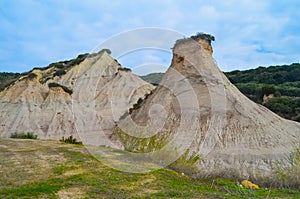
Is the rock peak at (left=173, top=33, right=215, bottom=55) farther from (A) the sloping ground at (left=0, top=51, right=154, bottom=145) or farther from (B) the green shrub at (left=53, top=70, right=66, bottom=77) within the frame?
(B) the green shrub at (left=53, top=70, right=66, bottom=77)

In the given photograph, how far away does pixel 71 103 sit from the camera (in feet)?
155

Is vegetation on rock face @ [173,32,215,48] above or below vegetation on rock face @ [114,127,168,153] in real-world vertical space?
above

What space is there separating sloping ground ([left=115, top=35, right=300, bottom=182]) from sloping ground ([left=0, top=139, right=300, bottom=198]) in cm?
184

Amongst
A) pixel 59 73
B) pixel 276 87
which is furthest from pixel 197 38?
pixel 59 73

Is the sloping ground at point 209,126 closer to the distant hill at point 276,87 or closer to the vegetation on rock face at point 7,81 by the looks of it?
the distant hill at point 276,87

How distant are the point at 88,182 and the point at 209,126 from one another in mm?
9539

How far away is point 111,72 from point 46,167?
A: 54267 mm

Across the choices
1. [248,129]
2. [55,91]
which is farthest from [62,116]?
[248,129]

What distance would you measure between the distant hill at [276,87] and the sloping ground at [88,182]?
16.3 m

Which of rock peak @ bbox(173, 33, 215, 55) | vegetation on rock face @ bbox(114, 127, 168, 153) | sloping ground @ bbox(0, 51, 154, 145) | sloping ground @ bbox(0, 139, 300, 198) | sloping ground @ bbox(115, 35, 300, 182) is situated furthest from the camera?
sloping ground @ bbox(0, 51, 154, 145)

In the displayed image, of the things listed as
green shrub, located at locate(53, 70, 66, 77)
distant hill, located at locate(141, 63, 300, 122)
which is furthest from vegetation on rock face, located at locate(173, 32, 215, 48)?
green shrub, located at locate(53, 70, 66, 77)

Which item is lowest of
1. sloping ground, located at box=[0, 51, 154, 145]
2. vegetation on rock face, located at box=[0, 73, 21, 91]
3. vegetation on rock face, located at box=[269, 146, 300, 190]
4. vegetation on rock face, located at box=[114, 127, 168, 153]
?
vegetation on rock face, located at box=[269, 146, 300, 190]

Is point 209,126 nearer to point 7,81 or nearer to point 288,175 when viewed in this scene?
point 288,175

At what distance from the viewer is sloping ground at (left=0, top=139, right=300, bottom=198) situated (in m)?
10.8
